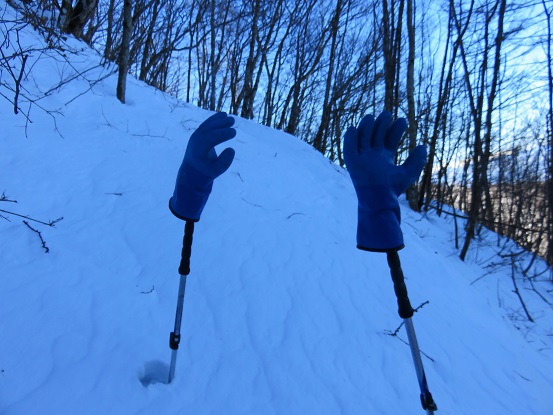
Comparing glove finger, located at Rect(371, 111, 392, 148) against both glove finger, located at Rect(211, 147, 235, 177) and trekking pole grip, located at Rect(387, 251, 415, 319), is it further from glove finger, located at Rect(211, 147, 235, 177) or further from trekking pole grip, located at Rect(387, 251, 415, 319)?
glove finger, located at Rect(211, 147, 235, 177)

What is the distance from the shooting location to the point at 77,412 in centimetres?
172

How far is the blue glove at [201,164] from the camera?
1503 millimetres

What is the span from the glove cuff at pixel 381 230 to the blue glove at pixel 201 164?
687 mm

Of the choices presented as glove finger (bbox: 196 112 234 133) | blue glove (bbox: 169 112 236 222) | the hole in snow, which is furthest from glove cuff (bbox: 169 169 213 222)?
the hole in snow

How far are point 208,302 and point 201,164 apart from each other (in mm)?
1465

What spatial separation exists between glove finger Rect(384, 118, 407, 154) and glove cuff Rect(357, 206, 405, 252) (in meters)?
0.28

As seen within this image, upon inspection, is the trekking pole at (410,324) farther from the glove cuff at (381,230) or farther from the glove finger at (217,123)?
the glove finger at (217,123)

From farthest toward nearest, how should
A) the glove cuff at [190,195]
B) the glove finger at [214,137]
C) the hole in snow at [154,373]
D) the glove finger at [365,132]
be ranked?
1. the hole in snow at [154,373]
2. the glove cuff at [190,195]
3. the glove finger at [214,137]
4. the glove finger at [365,132]

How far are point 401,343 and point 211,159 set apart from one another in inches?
88.2

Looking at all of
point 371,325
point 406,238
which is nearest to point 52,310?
point 371,325

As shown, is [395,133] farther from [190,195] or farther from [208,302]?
[208,302]

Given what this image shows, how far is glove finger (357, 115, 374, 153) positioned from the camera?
1.32 metres

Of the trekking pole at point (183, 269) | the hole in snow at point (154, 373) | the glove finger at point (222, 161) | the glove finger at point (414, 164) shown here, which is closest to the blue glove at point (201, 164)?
the glove finger at point (222, 161)

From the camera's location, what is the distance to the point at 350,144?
1351 millimetres
